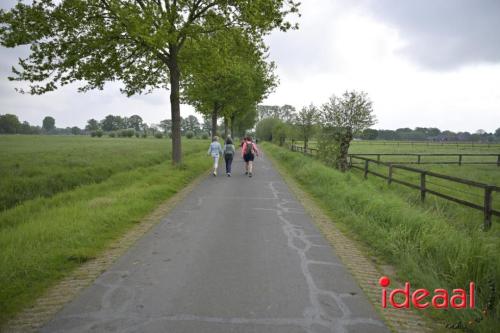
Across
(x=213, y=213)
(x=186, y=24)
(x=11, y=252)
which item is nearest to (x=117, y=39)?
(x=186, y=24)

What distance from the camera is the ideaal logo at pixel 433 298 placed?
3.67 meters

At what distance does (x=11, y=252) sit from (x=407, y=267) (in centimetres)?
583

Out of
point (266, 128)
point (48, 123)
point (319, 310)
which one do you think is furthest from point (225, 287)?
point (48, 123)

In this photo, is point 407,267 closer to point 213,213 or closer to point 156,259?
point 156,259

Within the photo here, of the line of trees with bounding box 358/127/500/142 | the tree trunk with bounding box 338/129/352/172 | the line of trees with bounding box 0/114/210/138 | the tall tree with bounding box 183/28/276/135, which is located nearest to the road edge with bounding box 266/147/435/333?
the tall tree with bounding box 183/28/276/135

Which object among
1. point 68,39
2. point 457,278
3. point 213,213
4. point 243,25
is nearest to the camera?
point 457,278

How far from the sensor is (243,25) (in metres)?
14.3

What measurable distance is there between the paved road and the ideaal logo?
397mm

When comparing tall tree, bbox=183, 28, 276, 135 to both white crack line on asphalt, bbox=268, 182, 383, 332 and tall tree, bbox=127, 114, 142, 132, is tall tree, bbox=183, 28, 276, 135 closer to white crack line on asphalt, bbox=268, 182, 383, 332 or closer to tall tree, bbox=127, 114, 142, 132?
white crack line on asphalt, bbox=268, 182, 383, 332

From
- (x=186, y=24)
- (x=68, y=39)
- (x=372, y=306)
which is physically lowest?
(x=372, y=306)

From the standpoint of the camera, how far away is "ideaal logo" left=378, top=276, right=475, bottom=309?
12.1 ft

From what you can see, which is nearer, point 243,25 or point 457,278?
point 457,278

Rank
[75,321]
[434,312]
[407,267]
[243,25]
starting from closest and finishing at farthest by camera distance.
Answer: [75,321]
[434,312]
[407,267]
[243,25]

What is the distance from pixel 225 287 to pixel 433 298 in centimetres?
241
